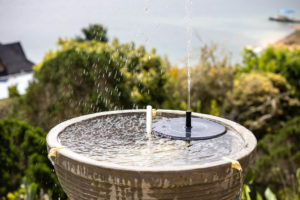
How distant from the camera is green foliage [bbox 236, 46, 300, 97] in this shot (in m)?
8.96

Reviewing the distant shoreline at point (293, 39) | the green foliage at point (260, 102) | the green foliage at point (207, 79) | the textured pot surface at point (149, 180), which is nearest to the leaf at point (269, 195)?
the textured pot surface at point (149, 180)

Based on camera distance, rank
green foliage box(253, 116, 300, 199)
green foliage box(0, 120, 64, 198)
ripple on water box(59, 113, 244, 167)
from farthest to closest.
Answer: green foliage box(253, 116, 300, 199) → green foliage box(0, 120, 64, 198) → ripple on water box(59, 113, 244, 167)

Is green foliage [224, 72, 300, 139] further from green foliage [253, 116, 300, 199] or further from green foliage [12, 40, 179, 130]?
green foliage [12, 40, 179, 130]

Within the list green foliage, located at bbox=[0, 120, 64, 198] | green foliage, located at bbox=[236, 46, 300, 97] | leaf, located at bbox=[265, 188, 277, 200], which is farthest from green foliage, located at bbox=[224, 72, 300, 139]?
green foliage, located at bbox=[0, 120, 64, 198]

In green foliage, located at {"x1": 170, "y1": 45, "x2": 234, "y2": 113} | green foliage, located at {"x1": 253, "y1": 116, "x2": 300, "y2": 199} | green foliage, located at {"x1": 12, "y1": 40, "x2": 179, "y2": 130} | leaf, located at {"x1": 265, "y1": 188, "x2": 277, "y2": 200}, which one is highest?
green foliage, located at {"x1": 12, "y1": 40, "x2": 179, "y2": 130}

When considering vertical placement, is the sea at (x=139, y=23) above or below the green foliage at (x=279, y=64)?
above

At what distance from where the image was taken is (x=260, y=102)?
8.16 m

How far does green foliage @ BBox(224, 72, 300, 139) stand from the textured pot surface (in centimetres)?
670

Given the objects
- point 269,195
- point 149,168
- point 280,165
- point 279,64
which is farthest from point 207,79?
point 149,168

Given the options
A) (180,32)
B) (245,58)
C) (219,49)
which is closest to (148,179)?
(180,32)

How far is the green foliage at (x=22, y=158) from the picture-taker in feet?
10.9

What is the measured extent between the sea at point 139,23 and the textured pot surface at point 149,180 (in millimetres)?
3539

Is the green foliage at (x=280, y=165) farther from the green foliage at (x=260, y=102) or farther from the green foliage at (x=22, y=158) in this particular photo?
the green foliage at (x=22, y=158)

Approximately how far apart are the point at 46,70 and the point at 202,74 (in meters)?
5.10
